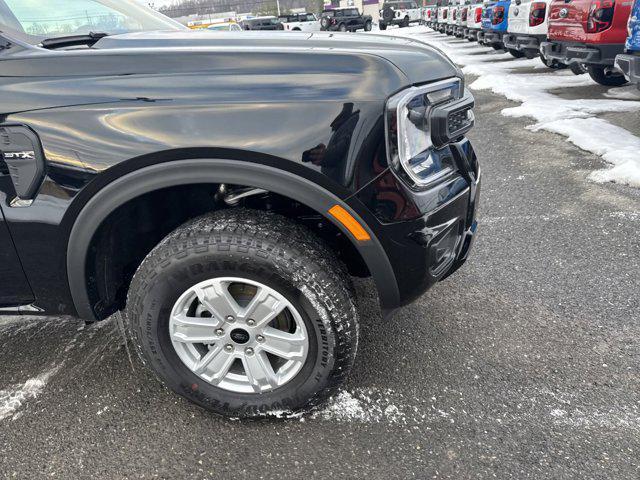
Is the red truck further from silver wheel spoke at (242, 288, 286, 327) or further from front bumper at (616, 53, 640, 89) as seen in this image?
silver wheel spoke at (242, 288, 286, 327)

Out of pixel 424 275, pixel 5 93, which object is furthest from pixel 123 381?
pixel 424 275

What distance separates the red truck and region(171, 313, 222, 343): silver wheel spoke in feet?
22.0

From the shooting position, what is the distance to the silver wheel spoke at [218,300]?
191 centimetres

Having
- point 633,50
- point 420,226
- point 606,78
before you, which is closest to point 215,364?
point 420,226

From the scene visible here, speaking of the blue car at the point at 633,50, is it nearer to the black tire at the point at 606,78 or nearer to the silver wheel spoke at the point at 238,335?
the black tire at the point at 606,78

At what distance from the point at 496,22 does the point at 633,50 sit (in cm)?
749

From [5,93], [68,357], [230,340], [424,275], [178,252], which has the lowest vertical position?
[68,357]

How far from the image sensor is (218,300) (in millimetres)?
1928

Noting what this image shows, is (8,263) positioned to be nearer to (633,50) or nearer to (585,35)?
(633,50)

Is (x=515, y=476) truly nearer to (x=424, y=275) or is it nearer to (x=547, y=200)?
(x=424, y=275)

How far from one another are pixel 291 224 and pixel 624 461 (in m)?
1.51

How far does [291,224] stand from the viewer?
2.03 metres

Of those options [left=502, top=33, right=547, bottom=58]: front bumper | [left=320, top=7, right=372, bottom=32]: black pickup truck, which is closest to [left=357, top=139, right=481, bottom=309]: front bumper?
[left=502, top=33, right=547, bottom=58]: front bumper

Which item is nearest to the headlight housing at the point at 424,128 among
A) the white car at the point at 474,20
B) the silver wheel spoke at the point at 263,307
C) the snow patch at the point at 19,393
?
the silver wheel spoke at the point at 263,307
